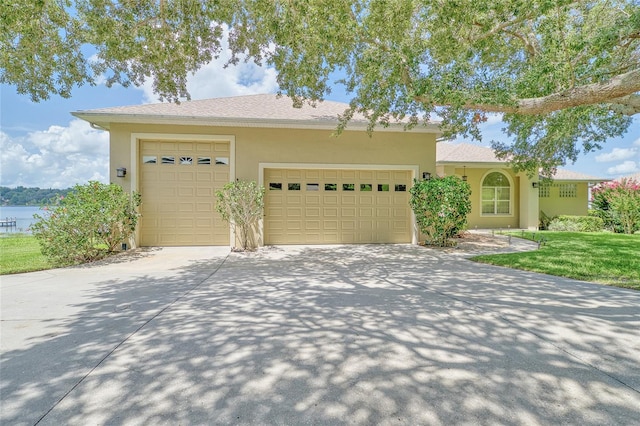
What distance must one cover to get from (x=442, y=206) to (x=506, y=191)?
9135mm

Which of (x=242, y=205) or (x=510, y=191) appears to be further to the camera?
(x=510, y=191)

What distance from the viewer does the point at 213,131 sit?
362 inches

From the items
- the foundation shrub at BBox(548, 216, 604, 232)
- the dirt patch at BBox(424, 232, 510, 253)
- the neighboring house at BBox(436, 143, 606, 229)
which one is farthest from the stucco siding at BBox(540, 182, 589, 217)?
the dirt patch at BBox(424, 232, 510, 253)

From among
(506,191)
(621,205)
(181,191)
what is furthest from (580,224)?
(181,191)

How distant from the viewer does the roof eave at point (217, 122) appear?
8.41 metres

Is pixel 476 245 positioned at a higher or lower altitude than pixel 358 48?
lower

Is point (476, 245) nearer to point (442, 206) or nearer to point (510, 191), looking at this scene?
point (442, 206)

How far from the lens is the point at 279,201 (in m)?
9.71

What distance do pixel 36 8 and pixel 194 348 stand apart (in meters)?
6.30

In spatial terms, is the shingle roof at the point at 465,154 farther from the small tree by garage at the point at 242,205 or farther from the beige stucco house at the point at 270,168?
the small tree by garage at the point at 242,205

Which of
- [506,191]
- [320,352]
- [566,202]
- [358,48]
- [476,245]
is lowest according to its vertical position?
[320,352]

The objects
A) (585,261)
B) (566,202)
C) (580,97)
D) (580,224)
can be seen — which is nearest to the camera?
(580,97)

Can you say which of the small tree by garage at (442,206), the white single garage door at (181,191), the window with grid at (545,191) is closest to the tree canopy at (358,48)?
the small tree by garage at (442,206)

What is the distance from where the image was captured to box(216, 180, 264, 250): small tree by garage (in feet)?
28.4
